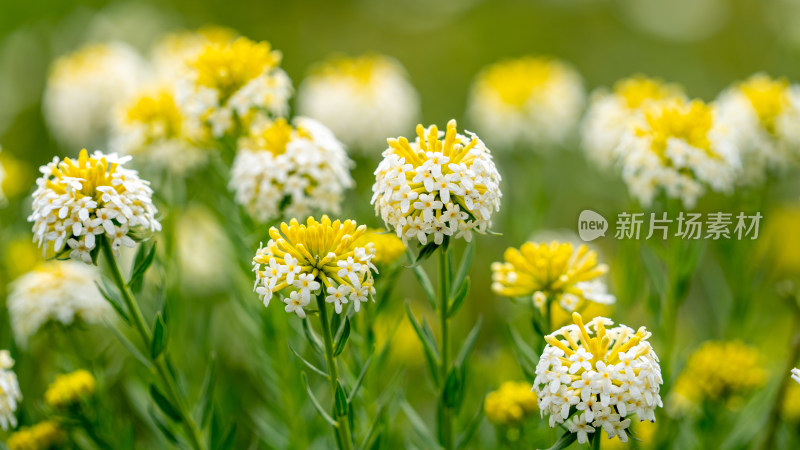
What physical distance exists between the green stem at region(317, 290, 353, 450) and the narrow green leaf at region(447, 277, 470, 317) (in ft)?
0.80

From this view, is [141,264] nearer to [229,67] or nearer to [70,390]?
[70,390]

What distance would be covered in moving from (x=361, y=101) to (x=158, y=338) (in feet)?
4.65

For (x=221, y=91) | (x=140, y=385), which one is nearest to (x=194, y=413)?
(x=140, y=385)

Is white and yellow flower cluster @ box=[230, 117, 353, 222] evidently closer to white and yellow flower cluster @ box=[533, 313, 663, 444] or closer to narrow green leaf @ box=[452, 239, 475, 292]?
narrow green leaf @ box=[452, 239, 475, 292]

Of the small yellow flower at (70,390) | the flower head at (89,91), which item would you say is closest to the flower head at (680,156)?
the small yellow flower at (70,390)

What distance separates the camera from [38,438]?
5.29 ft

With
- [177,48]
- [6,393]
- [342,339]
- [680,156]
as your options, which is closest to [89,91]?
[177,48]

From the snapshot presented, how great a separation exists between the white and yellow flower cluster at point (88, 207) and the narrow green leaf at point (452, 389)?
0.65 meters

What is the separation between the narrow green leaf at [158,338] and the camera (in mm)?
1398

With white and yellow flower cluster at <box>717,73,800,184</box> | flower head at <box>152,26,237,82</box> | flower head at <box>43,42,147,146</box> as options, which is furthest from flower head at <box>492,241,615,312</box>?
flower head at <box>43,42,147,146</box>

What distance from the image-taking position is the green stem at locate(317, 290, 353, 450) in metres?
1.26

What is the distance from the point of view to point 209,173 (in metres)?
2.35

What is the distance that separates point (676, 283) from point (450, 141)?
85 centimetres

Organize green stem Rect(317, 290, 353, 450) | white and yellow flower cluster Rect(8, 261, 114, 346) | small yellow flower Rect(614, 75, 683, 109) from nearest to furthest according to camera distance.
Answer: green stem Rect(317, 290, 353, 450), white and yellow flower cluster Rect(8, 261, 114, 346), small yellow flower Rect(614, 75, 683, 109)
